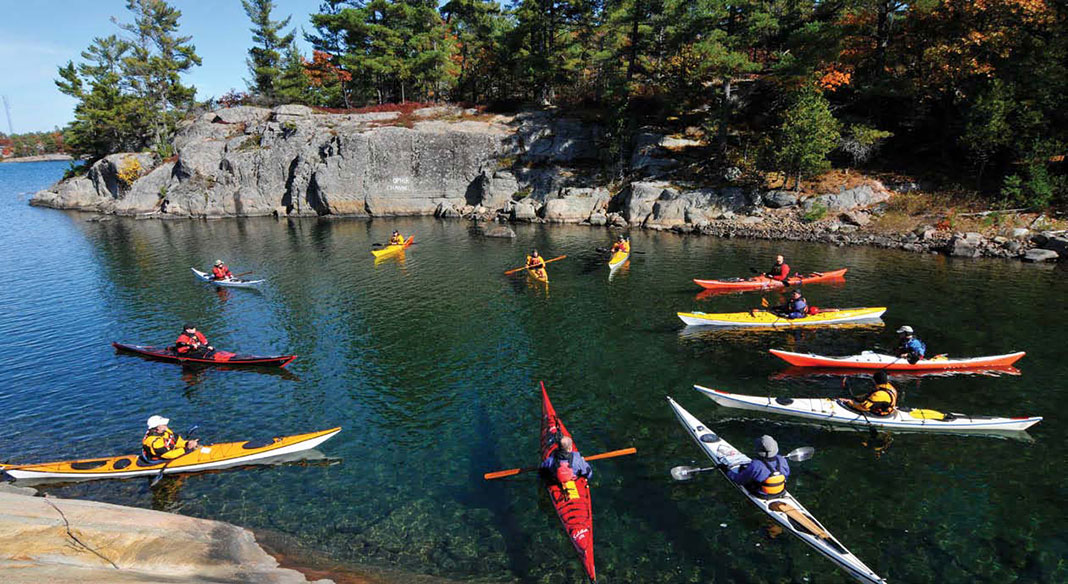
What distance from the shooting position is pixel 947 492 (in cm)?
1330

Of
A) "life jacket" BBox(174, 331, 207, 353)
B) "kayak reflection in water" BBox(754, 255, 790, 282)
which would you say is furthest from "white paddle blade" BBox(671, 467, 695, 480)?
"kayak reflection in water" BBox(754, 255, 790, 282)

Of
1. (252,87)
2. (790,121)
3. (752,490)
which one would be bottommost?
(752,490)

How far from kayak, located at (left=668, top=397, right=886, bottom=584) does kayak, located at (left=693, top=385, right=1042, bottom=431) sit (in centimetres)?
295

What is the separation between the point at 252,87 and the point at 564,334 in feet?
260

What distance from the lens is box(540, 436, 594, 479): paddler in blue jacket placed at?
42.0ft

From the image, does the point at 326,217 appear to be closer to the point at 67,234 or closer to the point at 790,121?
the point at 67,234

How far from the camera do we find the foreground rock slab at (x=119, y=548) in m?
8.70

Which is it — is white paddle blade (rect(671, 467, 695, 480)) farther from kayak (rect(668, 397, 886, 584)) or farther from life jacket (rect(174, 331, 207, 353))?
life jacket (rect(174, 331, 207, 353))

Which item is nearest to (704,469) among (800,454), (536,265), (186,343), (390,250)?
(800,454)

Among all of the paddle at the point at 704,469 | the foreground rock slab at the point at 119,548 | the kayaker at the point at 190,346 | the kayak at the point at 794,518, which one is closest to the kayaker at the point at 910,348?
the paddle at the point at 704,469

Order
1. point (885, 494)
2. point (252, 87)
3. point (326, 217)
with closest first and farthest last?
point (885, 494) < point (326, 217) < point (252, 87)

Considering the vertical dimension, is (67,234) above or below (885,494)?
above

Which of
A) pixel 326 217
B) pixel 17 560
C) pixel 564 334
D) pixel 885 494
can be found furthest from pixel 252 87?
pixel 885 494

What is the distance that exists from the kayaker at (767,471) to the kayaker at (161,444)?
1533 centimetres
